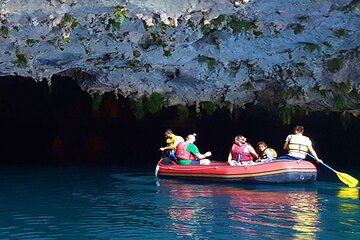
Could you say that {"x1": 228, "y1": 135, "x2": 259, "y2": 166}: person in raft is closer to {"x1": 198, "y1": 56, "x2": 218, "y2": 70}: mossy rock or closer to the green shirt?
the green shirt

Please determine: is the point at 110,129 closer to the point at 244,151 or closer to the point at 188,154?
the point at 188,154

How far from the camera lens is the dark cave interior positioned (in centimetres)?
2080

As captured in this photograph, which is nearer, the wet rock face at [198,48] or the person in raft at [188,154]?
the wet rock face at [198,48]

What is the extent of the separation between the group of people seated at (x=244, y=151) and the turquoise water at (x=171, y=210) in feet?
2.51

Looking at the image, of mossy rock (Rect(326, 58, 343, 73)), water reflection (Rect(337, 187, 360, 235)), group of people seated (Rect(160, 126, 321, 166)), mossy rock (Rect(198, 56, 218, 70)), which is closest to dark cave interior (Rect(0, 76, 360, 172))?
group of people seated (Rect(160, 126, 321, 166))

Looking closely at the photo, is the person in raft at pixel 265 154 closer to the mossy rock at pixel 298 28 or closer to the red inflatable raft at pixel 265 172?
the red inflatable raft at pixel 265 172

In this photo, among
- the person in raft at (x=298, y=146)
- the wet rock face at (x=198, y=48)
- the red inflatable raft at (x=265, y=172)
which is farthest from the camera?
the person in raft at (x=298, y=146)

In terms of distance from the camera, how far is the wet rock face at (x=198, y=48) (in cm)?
917

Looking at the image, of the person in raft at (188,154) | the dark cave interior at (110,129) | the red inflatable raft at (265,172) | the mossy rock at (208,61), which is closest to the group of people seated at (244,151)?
the person in raft at (188,154)

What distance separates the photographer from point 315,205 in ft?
32.7

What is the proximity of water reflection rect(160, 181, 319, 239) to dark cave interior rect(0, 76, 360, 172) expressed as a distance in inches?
291

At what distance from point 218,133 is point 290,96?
821cm

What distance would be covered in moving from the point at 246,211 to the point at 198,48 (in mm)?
3790

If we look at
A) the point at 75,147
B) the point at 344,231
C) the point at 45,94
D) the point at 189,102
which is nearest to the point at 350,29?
the point at 344,231
